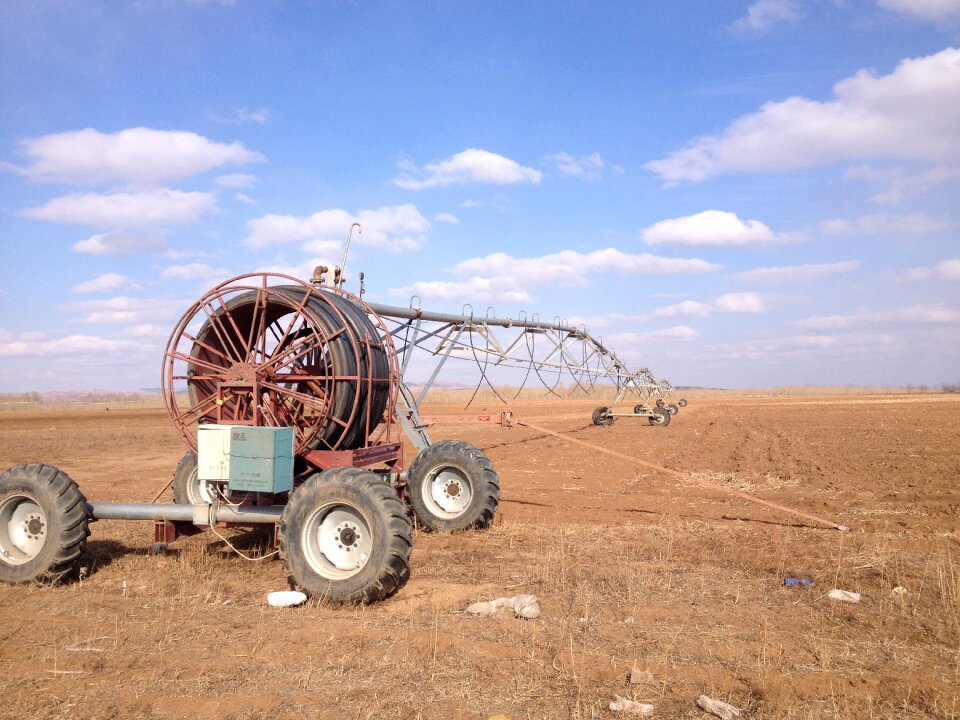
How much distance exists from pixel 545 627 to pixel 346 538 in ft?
7.66

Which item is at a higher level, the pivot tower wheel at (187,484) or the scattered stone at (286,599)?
the pivot tower wheel at (187,484)

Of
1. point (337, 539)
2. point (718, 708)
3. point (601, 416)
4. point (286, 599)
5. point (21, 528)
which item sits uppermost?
point (601, 416)

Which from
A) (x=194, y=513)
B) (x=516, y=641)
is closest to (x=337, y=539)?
(x=194, y=513)

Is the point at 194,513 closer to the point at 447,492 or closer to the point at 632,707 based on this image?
the point at 447,492

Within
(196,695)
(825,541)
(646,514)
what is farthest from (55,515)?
(825,541)

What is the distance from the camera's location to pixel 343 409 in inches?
340

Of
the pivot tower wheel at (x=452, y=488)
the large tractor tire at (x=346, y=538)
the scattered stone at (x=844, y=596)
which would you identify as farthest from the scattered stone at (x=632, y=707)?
the pivot tower wheel at (x=452, y=488)

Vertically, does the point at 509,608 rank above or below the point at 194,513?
below

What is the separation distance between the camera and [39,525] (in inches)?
323

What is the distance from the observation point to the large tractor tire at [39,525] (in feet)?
25.5

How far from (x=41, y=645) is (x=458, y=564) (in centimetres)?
413

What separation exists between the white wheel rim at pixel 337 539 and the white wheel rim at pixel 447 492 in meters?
3.41

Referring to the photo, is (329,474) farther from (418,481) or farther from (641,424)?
(641,424)

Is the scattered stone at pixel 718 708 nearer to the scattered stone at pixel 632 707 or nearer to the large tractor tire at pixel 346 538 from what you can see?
the scattered stone at pixel 632 707
